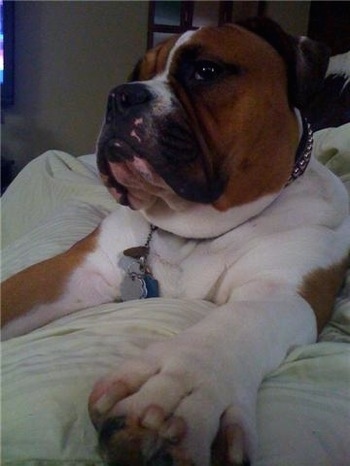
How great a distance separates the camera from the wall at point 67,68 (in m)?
3.56

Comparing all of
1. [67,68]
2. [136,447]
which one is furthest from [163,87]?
[67,68]

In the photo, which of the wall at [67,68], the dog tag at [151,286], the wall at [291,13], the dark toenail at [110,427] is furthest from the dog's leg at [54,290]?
the wall at [291,13]

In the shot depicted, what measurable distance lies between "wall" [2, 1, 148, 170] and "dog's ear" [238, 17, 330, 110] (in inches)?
109

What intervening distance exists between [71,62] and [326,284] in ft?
10.2

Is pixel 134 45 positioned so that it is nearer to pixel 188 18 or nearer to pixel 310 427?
pixel 188 18

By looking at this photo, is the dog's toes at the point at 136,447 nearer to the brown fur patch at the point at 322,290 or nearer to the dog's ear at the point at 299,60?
the brown fur patch at the point at 322,290

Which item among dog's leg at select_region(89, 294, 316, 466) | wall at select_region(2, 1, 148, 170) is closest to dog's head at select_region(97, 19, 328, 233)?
dog's leg at select_region(89, 294, 316, 466)

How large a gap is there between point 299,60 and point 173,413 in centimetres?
73

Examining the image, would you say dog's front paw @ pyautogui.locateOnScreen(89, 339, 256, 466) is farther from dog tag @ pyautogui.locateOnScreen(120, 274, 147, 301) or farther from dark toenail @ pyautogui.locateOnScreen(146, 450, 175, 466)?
dog tag @ pyautogui.locateOnScreen(120, 274, 147, 301)

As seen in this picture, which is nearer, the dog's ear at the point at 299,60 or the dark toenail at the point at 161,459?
the dark toenail at the point at 161,459

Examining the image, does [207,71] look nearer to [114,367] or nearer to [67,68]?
[114,367]

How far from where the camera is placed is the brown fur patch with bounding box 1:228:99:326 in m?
1.08

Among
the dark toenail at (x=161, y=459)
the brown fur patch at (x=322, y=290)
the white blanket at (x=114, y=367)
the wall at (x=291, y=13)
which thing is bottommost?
the brown fur patch at (x=322, y=290)

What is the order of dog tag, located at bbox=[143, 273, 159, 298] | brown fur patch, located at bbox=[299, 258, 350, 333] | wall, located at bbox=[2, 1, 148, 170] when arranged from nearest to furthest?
brown fur patch, located at bbox=[299, 258, 350, 333] → dog tag, located at bbox=[143, 273, 159, 298] → wall, located at bbox=[2, 1, 148, 170]
